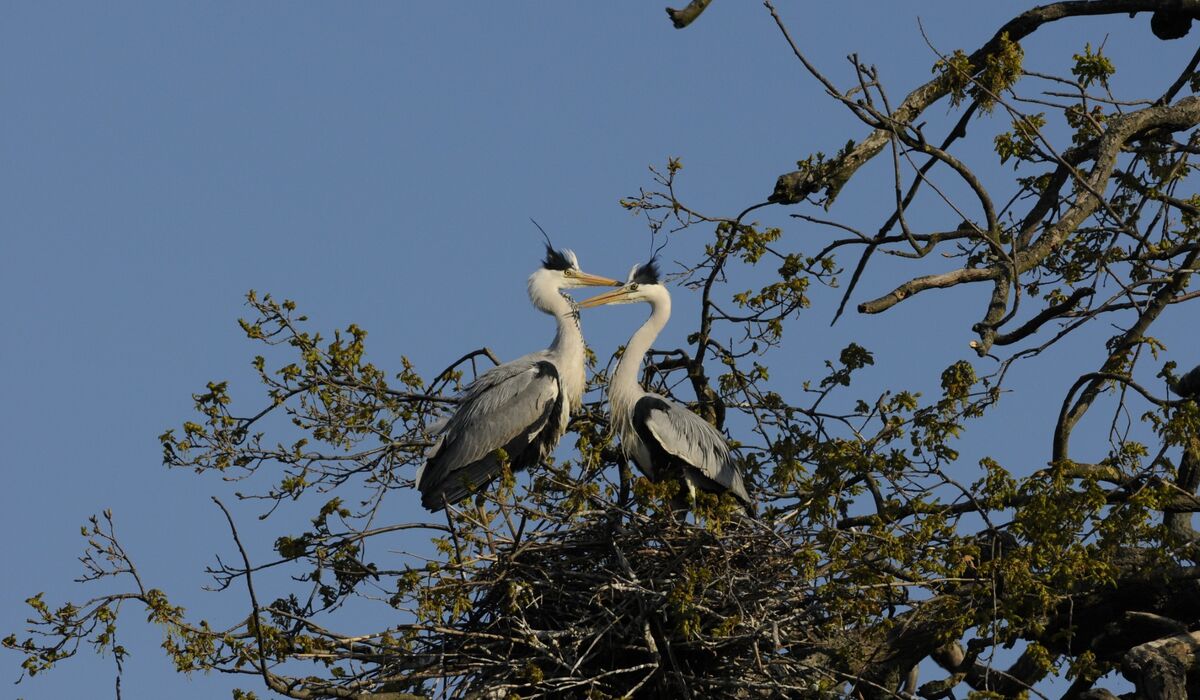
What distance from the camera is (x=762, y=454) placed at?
1031 centimetres

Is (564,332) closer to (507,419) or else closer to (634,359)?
(634,359)

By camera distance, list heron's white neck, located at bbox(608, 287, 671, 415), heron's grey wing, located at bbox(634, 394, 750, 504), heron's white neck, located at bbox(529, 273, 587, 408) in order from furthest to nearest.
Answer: heron's white neck, located at bbox(529, 273, 587, 408) → heron's white neck, located at bbox(608, 287, 671, 415) → heron's grey wing, located at bbox(634, 394, 750, 504)

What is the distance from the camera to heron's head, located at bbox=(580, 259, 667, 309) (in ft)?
41.7

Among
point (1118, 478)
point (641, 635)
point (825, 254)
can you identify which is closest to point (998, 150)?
point (825, 254)

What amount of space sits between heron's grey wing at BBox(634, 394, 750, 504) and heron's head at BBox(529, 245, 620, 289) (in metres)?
2.33

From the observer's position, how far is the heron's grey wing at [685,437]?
1124 centimetres

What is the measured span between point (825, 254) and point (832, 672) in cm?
223

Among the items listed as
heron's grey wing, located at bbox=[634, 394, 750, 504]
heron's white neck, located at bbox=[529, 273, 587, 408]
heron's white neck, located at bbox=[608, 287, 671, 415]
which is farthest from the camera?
heron's white neck, located at bbox=[529, 273, 587, 408]

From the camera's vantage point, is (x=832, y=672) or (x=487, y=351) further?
(x=487, y=351)

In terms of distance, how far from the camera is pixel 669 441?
11.2 m

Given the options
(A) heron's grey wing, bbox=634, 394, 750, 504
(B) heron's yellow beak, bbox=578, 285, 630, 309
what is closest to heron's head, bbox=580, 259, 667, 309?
(B) heron's yellow beak, bbox=578, 285, 630, 309

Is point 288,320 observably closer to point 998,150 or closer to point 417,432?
point 417,432

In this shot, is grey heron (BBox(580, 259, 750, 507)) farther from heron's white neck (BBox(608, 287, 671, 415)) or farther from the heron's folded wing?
the heron's folded wing

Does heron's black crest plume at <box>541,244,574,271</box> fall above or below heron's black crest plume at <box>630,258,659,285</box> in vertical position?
above
